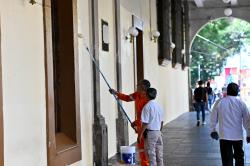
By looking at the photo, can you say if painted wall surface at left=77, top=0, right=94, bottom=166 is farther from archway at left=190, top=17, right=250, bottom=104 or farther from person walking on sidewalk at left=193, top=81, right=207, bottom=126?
archway at left=190, top=17, right=250, bottom=104

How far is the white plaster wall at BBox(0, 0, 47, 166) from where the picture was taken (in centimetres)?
573

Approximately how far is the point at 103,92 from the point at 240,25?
3353cm

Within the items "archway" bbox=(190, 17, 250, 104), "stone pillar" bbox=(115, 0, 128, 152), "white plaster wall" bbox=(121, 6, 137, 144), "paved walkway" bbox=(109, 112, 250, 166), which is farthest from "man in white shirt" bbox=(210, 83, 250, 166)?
"archway" bbox=(190, 17, 250, 104)

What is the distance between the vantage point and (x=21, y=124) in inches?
238

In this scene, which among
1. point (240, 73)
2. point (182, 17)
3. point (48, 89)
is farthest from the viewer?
point (240, 73)

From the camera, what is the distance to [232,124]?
23.8 ft

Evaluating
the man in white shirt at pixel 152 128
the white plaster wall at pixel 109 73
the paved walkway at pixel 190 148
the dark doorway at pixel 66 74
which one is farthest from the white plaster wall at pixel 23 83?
the white plaster wall at pixel 109 73

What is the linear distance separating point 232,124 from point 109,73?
3835 millimetres

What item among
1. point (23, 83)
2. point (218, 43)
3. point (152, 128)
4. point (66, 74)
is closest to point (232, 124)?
point (152, 128)

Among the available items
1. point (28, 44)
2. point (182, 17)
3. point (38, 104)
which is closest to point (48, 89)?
point (38, 104)

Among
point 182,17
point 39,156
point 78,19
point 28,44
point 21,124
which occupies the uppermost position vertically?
point 182,17

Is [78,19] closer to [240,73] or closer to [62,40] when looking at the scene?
[62,40]

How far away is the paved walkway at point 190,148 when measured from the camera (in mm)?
10258

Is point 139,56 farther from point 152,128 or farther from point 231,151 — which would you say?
point 231,151
